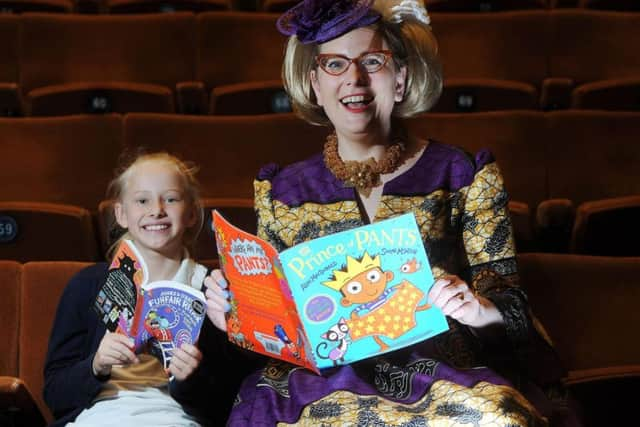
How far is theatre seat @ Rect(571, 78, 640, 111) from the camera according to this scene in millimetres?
2006

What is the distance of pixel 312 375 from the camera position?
3.56 feet

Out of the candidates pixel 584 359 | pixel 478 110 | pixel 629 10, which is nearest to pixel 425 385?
pixel 584 359

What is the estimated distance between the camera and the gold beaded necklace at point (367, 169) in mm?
1172

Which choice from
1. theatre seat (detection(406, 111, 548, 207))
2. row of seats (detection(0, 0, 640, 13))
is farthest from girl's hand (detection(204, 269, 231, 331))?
row of seats (detection(0, 0, 640, 13))

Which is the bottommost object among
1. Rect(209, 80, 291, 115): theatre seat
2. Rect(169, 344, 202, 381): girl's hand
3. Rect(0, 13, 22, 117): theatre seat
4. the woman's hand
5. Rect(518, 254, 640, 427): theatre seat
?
Rect(518, 254, 640, 427): theatre seat

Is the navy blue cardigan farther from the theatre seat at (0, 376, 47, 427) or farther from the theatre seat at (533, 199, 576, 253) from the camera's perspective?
the theatre seat at (533, 199, 576, 253)

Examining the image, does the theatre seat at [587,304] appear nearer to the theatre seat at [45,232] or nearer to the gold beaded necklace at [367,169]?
the gold beaded necklace at [367,169]

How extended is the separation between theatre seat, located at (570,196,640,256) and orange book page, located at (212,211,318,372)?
0.61m

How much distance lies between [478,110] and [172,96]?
55cm

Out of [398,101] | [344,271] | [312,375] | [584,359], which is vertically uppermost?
[398,101]

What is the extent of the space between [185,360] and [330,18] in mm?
378

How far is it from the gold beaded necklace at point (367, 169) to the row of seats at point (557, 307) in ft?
0.91

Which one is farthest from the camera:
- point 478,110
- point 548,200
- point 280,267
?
point 478,110

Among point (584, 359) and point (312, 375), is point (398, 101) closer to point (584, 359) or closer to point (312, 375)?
point (312, 375)
